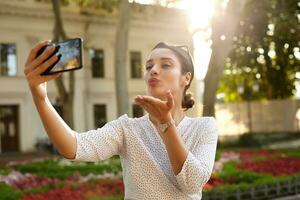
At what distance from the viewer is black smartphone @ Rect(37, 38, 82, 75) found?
2.18 meters

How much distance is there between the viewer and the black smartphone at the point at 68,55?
218 centimetres

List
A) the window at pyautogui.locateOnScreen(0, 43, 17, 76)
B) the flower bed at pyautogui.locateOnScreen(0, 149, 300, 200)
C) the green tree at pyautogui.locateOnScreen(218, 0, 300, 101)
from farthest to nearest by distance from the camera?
1. the green tree at pyautogui.locateOnScreen(218, 0, 300, 101)
2. the window at pyautogui.locateOnScreen(0, 43, 17, 76)
3. the flower bed at pyautogui.locateOnScreen(0, 149, 300, 200)

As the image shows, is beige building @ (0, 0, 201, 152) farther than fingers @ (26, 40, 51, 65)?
Yes

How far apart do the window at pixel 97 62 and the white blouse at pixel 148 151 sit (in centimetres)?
2817

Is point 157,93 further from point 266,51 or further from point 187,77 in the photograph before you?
point 266,51

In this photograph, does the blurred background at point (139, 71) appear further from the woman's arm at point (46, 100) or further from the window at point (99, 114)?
the woman's arm at point (46, 100)

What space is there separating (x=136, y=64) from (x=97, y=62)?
272 cm

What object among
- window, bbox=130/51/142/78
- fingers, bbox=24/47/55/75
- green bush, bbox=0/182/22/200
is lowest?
green bush, bbox=0/182/22/200

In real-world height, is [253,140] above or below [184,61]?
below

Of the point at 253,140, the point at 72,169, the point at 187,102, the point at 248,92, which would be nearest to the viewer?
the point at 187,102

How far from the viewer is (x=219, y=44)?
17359 mm

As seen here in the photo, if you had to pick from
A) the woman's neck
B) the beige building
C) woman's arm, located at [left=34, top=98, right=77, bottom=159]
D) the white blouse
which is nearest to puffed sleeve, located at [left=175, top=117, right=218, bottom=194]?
the white blouse

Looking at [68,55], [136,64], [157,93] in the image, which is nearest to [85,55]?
[136,64]

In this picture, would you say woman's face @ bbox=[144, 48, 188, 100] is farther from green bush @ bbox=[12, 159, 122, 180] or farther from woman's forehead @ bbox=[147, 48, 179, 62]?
green bush @ bbox=[12, 159, 122, 180]
